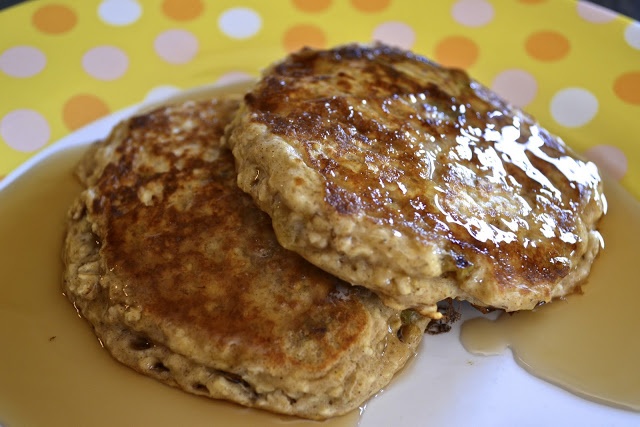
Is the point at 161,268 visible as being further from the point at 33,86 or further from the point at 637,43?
the point at 637,43

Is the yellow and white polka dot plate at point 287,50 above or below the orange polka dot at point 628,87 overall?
below

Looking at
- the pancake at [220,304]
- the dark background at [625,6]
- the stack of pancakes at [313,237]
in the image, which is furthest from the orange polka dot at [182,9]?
the dark background at [625,6]

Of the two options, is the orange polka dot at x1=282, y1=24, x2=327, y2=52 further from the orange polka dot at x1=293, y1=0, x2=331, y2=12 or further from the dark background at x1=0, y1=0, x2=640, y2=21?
the dark background at x1=0, y1=0, x2=640, y2=21

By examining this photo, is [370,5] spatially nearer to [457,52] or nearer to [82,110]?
[457,52]

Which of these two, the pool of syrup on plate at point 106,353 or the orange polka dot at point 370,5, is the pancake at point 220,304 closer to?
the pool of syrup on plate at point 106,353

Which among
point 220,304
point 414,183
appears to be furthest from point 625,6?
point 220,304

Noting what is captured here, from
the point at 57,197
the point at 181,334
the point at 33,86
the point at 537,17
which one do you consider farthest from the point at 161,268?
the point at 537,17

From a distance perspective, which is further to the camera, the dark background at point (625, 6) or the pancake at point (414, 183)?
the dark background at point (625, 6)
